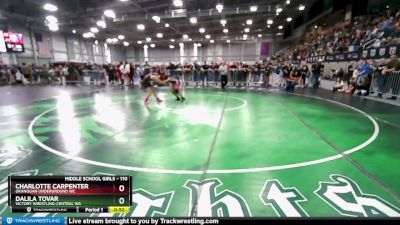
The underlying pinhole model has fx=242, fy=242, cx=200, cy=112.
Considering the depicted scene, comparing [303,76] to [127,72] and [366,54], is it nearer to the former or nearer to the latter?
[366,54]

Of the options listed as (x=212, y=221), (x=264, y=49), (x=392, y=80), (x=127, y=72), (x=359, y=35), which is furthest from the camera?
(x=264, y=49)

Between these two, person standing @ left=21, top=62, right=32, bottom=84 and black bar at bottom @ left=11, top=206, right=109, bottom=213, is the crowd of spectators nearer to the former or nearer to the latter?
black bar at bottom @ left=11, top=206, right=109, bottom=213

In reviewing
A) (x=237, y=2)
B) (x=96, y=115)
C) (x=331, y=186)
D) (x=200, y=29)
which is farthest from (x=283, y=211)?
(x=200, y=29)

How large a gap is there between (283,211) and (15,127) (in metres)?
7.48

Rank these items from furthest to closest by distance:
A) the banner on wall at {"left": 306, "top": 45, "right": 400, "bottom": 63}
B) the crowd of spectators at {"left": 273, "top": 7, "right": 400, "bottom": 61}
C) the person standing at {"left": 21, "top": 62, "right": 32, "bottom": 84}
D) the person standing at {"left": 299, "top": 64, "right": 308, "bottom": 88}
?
1. the person standing at {"left": 21, "top": 62, "right": 32, "bottom": 84}
2. the person standing at {"left": 299, "top": 64, "right": 308, "bottom": 88}
3. the crowd of spectators at {"left": 273, "top": 7, "right": 400, "bottom": 61}
4. the banner on wall at {"left": 306, "top": 45, "right": 400, "bottom": 63}
